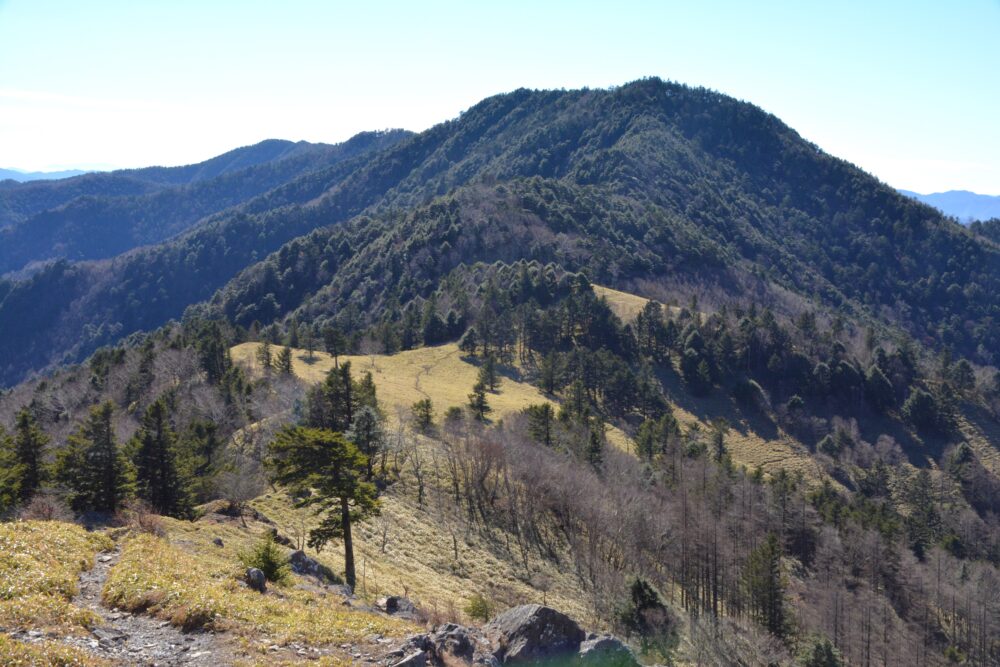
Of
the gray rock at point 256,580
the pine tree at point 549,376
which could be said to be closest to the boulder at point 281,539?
the gray rock at point 256,580

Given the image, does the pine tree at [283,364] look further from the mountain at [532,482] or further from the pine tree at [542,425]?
the pine tree at [542,425]

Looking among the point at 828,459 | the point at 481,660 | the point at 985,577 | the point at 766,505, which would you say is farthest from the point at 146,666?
the point at 828,459

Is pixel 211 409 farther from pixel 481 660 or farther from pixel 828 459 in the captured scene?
pixel 828 459

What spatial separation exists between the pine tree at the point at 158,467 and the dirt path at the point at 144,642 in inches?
596

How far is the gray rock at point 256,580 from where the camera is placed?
20816 millimetres

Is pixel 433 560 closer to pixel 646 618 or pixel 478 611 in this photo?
pixel 478 611

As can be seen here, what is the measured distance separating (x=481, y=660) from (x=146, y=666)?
8.87 metres

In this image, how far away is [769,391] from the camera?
111750 mm

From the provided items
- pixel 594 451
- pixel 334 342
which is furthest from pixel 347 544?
pixel 334 342

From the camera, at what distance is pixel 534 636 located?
19.1 metres

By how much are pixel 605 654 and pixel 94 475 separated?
23.5 meters

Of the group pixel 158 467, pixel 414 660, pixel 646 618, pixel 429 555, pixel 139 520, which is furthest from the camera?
pixel 429 555

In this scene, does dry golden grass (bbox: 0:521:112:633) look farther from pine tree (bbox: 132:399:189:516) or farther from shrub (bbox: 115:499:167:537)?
pine tree (bbox: 132:399:189:516)

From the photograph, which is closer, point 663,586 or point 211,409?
point 663,586
